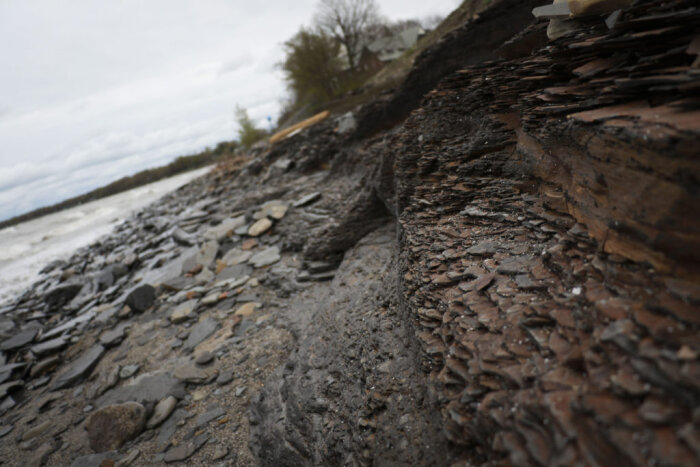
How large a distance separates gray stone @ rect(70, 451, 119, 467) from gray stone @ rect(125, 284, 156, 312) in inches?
141

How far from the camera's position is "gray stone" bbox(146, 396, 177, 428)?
13.7ft

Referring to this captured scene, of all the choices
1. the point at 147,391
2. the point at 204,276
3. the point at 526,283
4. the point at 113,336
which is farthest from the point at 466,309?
A: the point at 113,336

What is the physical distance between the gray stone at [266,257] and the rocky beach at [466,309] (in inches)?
2.2

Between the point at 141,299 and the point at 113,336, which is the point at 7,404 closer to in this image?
the point at 113,336

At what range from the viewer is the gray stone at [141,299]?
7145 millimetres

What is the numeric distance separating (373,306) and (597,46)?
2.91 metres

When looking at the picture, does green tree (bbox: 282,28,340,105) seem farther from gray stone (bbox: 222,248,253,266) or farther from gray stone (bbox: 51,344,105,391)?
gray stone (bbox: 51,344,105,391)

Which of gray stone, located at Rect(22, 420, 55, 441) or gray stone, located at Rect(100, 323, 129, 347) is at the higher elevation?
gray stone, located at Rect(100, 323, 129, 347)

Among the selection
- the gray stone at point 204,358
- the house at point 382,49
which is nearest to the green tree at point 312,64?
the house at point 382,49

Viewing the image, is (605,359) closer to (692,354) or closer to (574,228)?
(692,354)

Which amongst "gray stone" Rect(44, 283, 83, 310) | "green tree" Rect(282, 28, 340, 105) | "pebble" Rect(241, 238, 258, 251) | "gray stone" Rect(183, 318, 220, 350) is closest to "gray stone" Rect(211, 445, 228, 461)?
"gray stone" Rect(183, 318, 220, 350)

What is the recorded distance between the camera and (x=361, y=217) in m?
6.20

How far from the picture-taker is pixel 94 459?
396 centimetres

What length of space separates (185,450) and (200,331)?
2.28m
